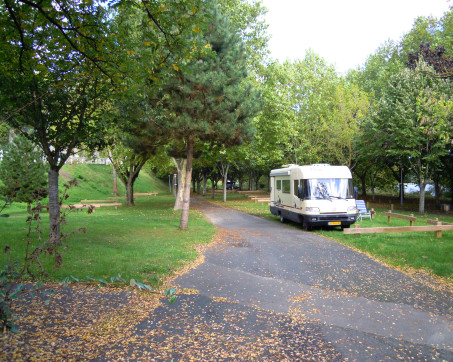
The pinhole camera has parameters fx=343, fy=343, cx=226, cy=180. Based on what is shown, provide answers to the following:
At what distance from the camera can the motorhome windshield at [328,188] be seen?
13.9m

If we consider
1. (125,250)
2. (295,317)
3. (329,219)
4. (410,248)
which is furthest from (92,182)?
(295,317)

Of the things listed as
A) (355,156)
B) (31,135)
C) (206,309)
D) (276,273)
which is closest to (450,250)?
(276,273)

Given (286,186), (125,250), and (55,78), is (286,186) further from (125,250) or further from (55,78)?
(55,78)

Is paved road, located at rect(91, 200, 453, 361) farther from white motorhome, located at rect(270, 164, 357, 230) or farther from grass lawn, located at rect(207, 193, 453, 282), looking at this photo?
white motorhome, located at rect(270, 164, 357, 230)

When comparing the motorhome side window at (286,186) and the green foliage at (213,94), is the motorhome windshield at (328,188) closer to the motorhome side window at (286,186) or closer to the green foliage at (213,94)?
the motorhome side window at (286,186)

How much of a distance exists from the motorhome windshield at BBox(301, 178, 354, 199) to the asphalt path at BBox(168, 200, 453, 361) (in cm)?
380

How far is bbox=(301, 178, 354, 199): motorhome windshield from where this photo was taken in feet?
45.6

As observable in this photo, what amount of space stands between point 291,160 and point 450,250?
22.2 m

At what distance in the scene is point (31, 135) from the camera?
9.23m

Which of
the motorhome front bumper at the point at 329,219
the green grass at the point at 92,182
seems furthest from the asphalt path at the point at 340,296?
the green grass at the point at 92,182

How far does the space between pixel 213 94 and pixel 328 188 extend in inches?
235

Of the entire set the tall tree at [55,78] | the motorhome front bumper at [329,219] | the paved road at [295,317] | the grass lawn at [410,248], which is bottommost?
the paved road at [295,317]

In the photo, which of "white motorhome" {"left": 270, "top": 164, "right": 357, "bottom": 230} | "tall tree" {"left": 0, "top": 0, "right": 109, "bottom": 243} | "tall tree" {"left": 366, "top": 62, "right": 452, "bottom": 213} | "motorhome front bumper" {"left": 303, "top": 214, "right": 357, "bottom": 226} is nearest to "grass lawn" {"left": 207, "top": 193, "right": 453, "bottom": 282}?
"motorhome front bumper" {"left": 303, "top": 214, "right": 357, "bottom": 226}

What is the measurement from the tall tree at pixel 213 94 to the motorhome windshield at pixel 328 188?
3643 millimetres
